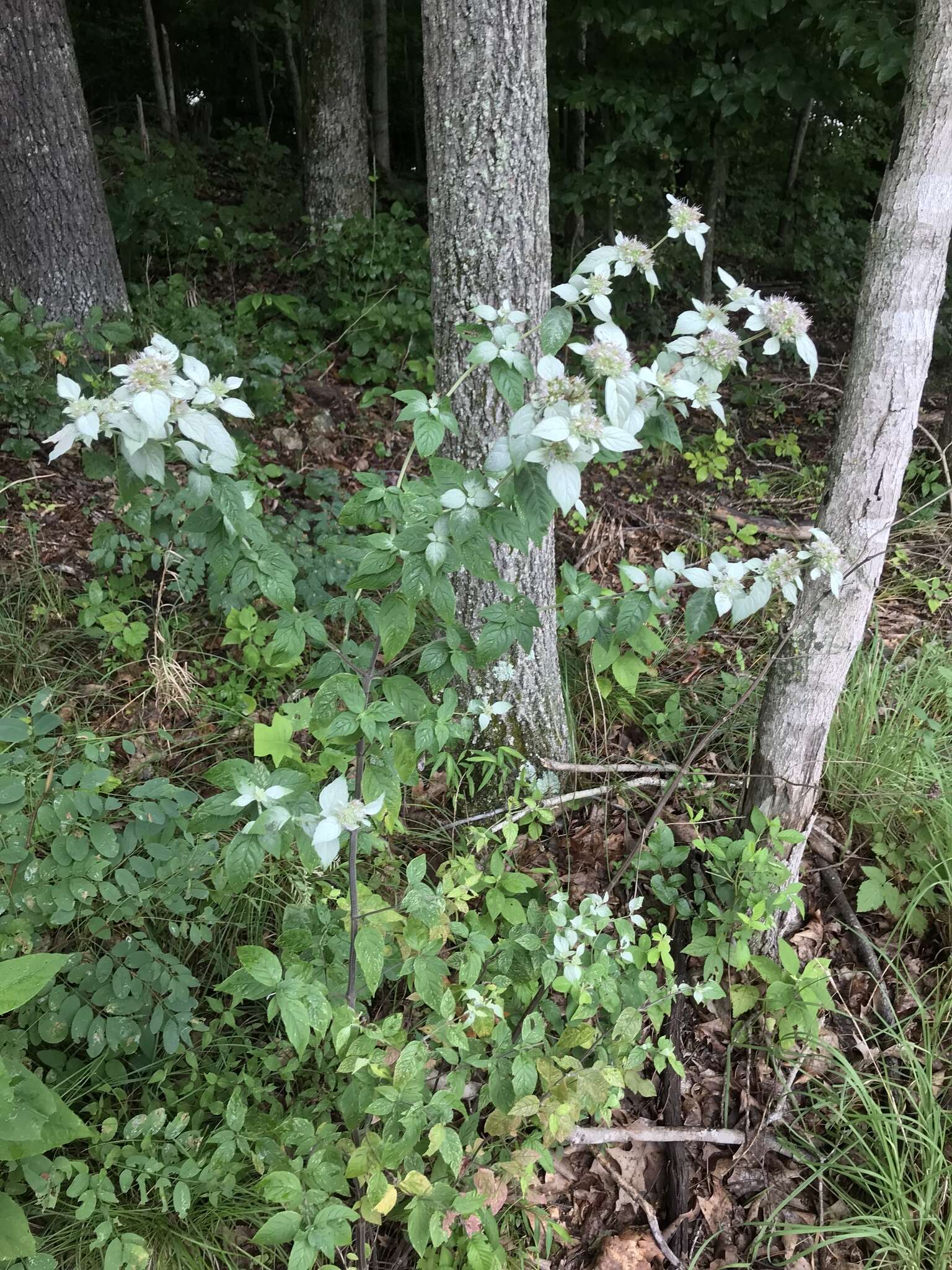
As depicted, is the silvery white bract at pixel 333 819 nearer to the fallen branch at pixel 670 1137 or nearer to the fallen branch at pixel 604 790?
the fallen branch at pixel 670 1137

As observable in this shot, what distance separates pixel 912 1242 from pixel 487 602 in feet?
5.99

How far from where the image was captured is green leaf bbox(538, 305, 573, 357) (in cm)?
125

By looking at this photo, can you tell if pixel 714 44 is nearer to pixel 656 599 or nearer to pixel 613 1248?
pixel 656 599

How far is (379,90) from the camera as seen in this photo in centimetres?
634

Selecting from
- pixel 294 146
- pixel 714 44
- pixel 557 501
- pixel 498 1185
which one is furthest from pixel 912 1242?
pixel 294 146

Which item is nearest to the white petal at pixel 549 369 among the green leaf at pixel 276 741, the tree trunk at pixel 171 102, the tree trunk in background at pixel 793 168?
the green leaf at pixel 276 741

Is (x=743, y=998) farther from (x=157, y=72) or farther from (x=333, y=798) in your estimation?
(x=157, y=72)

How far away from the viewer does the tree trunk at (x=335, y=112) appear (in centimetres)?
499

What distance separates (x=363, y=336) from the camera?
462cm

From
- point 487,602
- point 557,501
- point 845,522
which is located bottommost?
point 487,602

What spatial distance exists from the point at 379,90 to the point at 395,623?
6.69m

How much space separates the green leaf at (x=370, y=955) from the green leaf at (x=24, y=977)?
0.52m

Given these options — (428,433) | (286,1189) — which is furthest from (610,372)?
(286,1189)

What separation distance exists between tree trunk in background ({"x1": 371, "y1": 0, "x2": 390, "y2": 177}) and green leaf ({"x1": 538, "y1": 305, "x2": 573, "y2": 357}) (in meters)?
5.84
